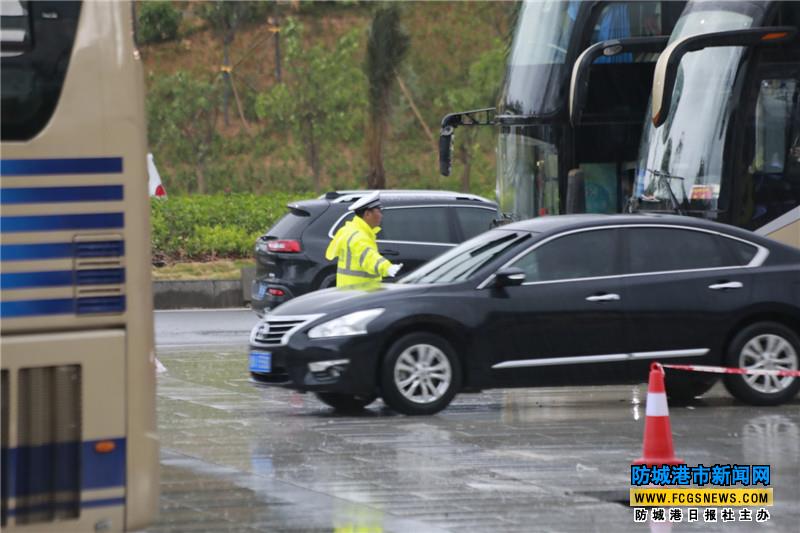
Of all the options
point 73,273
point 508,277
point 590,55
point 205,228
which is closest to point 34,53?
point 73,273

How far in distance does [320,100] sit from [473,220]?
28.5m

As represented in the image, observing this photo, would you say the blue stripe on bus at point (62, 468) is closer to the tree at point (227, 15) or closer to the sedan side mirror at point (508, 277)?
the sedan side mirror at point (508, 277)

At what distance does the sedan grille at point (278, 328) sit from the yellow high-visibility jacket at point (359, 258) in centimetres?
137

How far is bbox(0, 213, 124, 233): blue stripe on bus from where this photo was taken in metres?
6.94

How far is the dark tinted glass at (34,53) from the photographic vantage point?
282 inches

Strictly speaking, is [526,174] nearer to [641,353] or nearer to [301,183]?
[641,353]

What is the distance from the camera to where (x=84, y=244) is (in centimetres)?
709

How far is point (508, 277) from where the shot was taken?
13.3m

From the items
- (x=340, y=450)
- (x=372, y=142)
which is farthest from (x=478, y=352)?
(x=372, y=142)

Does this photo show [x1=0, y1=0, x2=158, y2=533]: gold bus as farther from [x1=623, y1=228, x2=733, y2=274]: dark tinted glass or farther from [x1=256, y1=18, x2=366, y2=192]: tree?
[x1=256, y1=18, x2=366, y2=192]: tree

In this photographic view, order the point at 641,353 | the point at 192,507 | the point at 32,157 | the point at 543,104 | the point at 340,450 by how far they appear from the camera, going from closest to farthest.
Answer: the point at 32,157, the point at 192,507, the point at 340,450, the point at 641,353, the point at 543,104

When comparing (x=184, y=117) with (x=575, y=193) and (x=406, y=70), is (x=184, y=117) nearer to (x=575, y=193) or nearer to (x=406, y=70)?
(x=406, y=70)

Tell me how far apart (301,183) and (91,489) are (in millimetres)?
50817

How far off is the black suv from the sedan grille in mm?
5959
